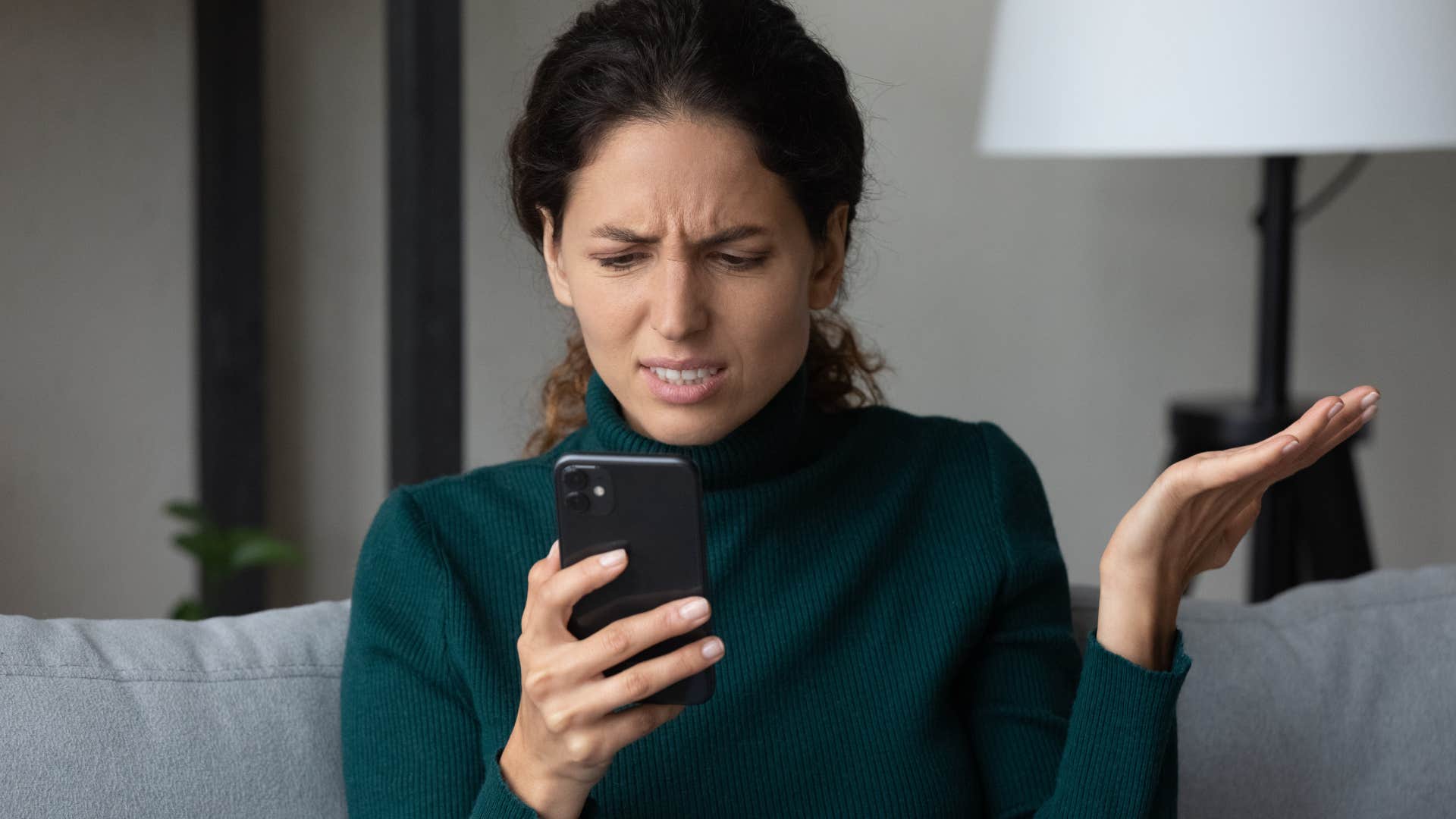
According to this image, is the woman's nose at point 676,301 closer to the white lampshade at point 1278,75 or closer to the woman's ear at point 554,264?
the woman's ear at point 554,264

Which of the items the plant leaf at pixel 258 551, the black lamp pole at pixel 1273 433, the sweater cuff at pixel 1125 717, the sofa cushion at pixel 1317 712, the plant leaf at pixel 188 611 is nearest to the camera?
the sweater cuff at pixel 1125 717

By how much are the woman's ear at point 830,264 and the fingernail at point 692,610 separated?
1.13 feet

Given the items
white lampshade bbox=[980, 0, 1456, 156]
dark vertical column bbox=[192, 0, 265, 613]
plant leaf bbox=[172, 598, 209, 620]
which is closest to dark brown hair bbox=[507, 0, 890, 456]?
white lampshade bbox=[980, 0, 1456, 156]

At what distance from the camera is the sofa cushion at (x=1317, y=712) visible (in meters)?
1.26

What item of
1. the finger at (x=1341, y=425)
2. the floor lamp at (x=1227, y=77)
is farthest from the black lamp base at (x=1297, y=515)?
the finger at (x=1341, y=425)

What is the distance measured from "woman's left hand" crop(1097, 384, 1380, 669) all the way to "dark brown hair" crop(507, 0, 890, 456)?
32 centimetres

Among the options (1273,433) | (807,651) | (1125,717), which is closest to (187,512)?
(807,651)

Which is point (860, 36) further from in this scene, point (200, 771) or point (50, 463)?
point (200, 771)

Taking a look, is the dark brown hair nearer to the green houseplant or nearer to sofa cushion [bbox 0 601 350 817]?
sofa cushion [bbox 0 601 350 817]

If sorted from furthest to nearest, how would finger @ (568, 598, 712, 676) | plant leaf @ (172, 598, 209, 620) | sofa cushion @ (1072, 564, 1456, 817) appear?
plant leaf @ (172, 598, 209, 620)
sofa cushion @ (1072, 564, 1456, 817)
finger @ (568, 598, 712, 676)

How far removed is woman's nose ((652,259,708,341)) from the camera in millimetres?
982

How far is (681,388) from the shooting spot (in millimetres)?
1021

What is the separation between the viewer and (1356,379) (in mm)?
2641

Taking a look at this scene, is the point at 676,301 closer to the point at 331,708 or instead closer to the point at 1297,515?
the point at 331,708
